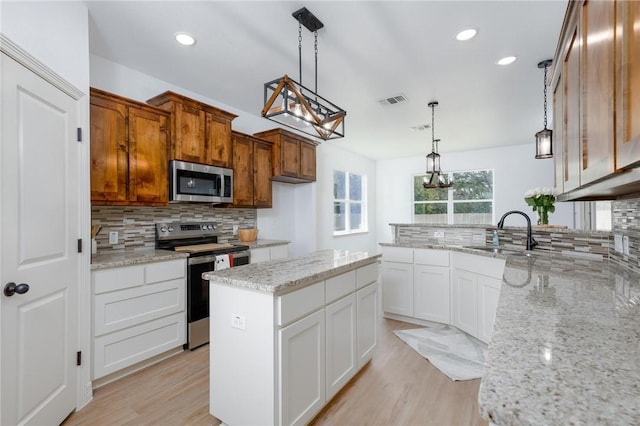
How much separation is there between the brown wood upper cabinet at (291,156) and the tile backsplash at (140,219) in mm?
1015

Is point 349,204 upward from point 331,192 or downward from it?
downward

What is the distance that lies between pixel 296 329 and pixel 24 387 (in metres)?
1.47

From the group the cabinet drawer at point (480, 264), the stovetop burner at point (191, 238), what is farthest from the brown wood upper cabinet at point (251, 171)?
the cabinet drawer at point (480, 264)

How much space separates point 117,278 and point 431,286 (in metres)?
2.99

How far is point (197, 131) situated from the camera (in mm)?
3189

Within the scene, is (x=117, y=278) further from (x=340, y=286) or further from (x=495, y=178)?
→ (x=495, y=178)

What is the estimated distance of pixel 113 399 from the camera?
6.98 feet

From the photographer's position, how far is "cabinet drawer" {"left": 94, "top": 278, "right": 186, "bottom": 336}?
2266mm

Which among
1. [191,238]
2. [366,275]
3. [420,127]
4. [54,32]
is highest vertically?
[420,127]

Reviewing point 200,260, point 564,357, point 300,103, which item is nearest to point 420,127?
point 300,103

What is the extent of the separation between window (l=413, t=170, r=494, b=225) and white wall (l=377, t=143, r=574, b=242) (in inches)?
5.6

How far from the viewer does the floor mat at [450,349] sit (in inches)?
96.3

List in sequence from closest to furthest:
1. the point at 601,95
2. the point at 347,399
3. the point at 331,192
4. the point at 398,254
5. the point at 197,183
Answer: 1. the point at 601,95
2. the point at 347,399
3. the point at 197,183
4. the point at 398,254
5. the point at 331,192

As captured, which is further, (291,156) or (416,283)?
(291,156)
